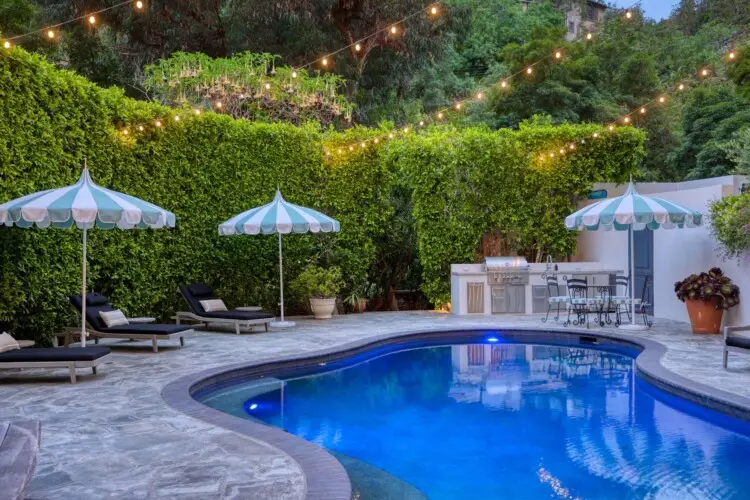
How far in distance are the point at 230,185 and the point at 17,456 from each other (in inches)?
451

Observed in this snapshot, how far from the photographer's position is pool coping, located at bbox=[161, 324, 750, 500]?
481 centimetres

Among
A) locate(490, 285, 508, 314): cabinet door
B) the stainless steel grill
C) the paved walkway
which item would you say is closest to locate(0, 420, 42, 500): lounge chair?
the paved walkway

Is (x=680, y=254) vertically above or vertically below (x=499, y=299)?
above

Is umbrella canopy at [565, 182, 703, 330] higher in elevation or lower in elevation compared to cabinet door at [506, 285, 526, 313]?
higher

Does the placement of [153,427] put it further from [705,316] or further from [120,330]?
[705,316]

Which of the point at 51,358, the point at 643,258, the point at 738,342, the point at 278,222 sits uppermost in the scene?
the point at 278,222

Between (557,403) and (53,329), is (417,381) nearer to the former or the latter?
(557,403)

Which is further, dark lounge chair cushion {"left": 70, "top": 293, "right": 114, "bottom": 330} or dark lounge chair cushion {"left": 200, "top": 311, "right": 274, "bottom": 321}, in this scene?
dark lounge chair cushion {"left": 200, "top": 311, "right": 274, "bottom": 321}

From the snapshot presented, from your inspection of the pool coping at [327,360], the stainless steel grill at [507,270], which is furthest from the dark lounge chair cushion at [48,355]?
the stainless steel grill at [507,270]

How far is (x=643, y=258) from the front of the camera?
587 inches

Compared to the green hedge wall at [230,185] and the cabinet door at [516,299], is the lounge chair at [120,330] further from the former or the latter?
the cabinet door at [516,299]

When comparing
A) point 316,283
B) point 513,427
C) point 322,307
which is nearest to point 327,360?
point 513,427

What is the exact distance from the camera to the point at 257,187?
1520 cm

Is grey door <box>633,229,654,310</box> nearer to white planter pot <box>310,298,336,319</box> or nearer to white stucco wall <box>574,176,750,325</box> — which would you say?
white stucco wall <box>574,176,750,325</box>
